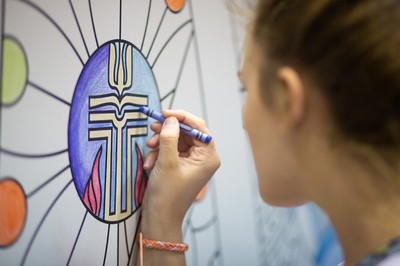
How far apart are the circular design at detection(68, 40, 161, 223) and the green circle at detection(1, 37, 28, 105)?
0.23ft

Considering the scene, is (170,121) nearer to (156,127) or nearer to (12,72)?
(156,127)

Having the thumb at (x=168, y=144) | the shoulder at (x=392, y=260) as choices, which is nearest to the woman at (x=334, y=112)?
the shoulder at (x=392, y=260)

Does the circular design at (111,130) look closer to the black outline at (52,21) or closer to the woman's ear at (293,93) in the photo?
the black outline at (52,21)

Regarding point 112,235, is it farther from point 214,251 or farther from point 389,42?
point 389,42

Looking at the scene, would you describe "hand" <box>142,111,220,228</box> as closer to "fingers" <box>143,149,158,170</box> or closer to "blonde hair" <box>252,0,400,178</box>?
"fingers" <box>143,149,158,170</box>

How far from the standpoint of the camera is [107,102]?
1.74 feet

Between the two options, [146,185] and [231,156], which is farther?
[231,156]

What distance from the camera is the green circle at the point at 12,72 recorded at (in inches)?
16.2

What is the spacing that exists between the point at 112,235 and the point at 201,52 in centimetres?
32

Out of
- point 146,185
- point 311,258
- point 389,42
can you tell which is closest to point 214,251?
point 146,185

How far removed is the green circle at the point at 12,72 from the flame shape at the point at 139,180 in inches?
7.5

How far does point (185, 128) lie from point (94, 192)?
151mm

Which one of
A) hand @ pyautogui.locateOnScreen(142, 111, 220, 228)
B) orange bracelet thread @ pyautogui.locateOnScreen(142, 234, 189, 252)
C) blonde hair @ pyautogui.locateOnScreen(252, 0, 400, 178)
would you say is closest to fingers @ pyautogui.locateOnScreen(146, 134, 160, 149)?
hand @ pyautogui.locateOnScreen(142, 111, 220, 228)

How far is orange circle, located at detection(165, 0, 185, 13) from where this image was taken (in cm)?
64
